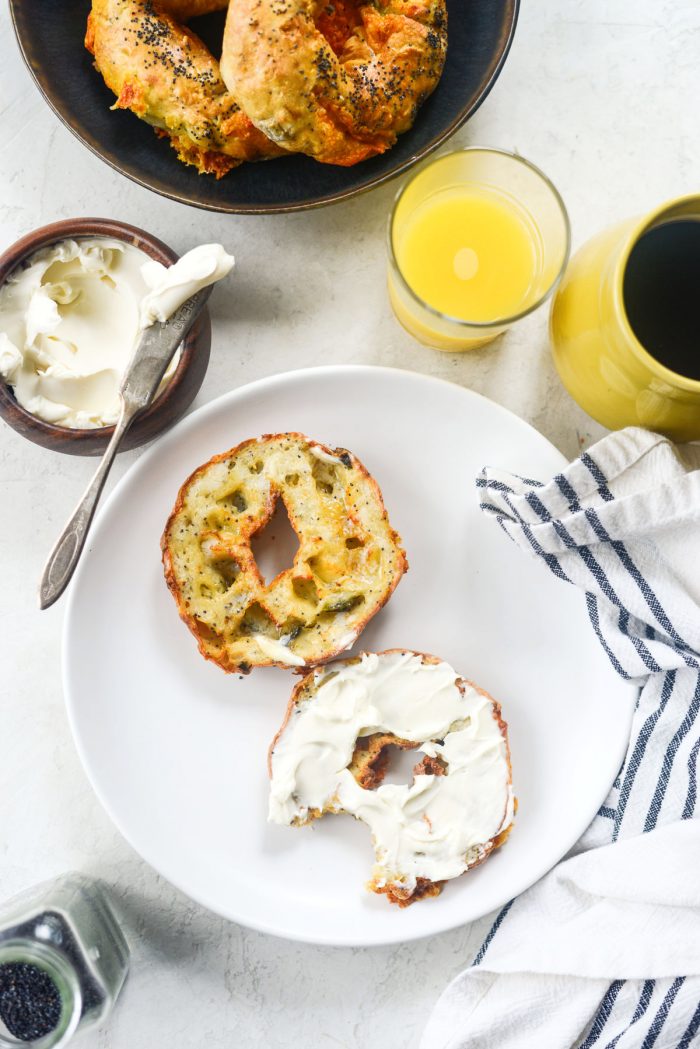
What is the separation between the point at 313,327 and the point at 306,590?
476 millimetres

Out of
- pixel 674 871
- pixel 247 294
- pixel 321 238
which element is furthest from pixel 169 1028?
pixel 321 238

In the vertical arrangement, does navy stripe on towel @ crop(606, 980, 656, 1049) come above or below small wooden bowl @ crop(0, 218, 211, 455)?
below

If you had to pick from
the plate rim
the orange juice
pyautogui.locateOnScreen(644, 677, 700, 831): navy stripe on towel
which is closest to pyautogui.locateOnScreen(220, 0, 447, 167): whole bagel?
the plate rim

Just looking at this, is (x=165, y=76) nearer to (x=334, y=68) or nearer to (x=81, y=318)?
(x=334, y=68)

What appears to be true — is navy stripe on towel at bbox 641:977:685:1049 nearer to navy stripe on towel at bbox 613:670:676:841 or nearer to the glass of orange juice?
navy stripe on towel at bbox 613:670:676:841

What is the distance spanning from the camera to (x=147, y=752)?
4.76 feet

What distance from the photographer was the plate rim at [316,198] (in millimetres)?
1304

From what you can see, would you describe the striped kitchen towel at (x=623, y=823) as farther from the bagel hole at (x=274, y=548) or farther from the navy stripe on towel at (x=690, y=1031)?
the bagel hole at (x=274, y=548)

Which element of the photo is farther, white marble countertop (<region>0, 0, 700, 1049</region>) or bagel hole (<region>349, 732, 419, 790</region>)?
white marble countertop (<region>0, 0, 700, 1049</region>)

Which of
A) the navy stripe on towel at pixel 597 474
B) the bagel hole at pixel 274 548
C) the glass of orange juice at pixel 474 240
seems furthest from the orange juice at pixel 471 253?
the bagel hole at pixel 274 548

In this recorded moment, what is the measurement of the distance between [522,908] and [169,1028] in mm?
676

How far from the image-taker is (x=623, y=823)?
142 centimetres

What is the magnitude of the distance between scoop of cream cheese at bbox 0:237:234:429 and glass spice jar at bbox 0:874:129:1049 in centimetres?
82

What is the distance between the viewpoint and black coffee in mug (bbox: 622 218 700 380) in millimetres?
1251
